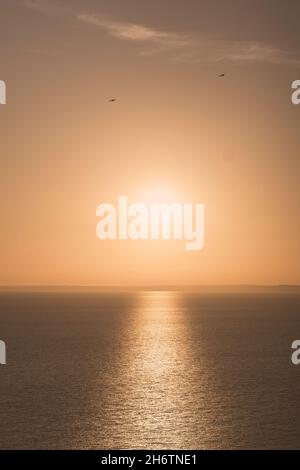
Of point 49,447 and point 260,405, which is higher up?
point 260,405

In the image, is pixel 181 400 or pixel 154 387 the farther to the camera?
pixel 154 387

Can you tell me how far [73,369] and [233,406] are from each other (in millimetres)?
43184

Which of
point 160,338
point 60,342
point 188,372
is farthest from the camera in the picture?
point 160,338

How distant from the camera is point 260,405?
89.4 metres
